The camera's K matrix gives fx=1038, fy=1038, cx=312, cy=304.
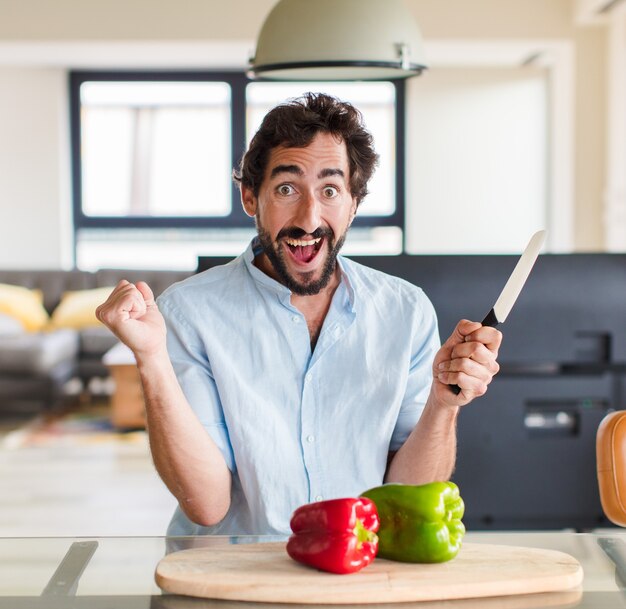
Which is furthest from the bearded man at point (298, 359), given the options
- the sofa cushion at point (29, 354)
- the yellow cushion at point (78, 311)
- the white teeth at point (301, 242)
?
the yellow cushion at point (78, 311)

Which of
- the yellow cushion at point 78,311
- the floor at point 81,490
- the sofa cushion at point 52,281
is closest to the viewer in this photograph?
the floor at point 81,490

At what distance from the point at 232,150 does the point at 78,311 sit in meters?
1.89

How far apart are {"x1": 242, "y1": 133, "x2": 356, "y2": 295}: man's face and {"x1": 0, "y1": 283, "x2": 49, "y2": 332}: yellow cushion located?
5.57m

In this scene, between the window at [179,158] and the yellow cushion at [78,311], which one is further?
the window at [179,158]

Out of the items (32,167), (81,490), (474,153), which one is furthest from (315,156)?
(32,167)

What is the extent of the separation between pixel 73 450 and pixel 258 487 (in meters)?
4.11

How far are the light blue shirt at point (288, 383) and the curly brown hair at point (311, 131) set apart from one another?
6.5 inches

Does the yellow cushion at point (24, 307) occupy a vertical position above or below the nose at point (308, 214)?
below

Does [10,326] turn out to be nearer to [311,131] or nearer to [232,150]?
[232,150]

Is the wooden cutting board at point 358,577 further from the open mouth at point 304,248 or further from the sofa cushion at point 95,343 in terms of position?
the sofa cushion at point 95,343

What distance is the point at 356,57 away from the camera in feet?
9.60

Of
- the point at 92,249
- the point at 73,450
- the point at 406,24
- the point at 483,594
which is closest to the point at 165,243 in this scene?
the point at 92,249

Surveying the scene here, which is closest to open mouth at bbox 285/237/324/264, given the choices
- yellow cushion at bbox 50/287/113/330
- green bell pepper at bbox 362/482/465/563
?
green bell pepper at bbox 362/482/465/563

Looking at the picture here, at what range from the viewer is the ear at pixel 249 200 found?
188 centimetres
